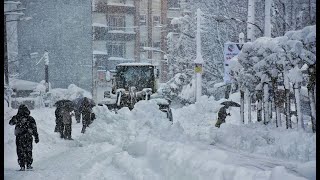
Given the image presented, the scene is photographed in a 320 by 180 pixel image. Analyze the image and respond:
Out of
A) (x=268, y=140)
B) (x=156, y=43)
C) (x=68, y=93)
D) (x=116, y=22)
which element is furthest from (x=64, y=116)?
(x=116, y=22)

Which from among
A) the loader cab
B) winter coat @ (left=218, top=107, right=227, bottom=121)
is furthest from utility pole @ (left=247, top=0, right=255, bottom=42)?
the loader cab

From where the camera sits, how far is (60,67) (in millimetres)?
19797

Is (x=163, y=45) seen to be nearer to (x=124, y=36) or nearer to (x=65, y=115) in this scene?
(x=124, y=36)

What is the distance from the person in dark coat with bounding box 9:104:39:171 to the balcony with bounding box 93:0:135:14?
994cm

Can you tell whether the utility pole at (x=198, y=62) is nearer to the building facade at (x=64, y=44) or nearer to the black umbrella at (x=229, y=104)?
the black umbrella at (x=229, y=104)

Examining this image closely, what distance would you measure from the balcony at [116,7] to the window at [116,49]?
1.55m

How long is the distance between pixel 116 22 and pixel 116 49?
145 cm

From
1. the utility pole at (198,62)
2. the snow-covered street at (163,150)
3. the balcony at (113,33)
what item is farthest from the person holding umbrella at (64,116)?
the balcony at (113,33)

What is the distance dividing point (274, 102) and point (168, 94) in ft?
32.7

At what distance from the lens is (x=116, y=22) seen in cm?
2080

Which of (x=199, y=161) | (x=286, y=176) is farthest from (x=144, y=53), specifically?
(x=286, y=176)

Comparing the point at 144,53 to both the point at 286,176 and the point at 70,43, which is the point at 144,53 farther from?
the point at 286,176

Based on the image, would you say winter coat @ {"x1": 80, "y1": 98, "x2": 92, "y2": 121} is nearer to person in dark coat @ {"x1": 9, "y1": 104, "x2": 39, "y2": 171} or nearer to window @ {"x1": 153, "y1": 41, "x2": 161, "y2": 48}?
person in dark coat @ {"x1": 9, "y1": 104, "x2": 39, "y2": 171}

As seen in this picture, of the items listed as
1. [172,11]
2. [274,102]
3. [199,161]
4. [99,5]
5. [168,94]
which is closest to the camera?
[199,161]
